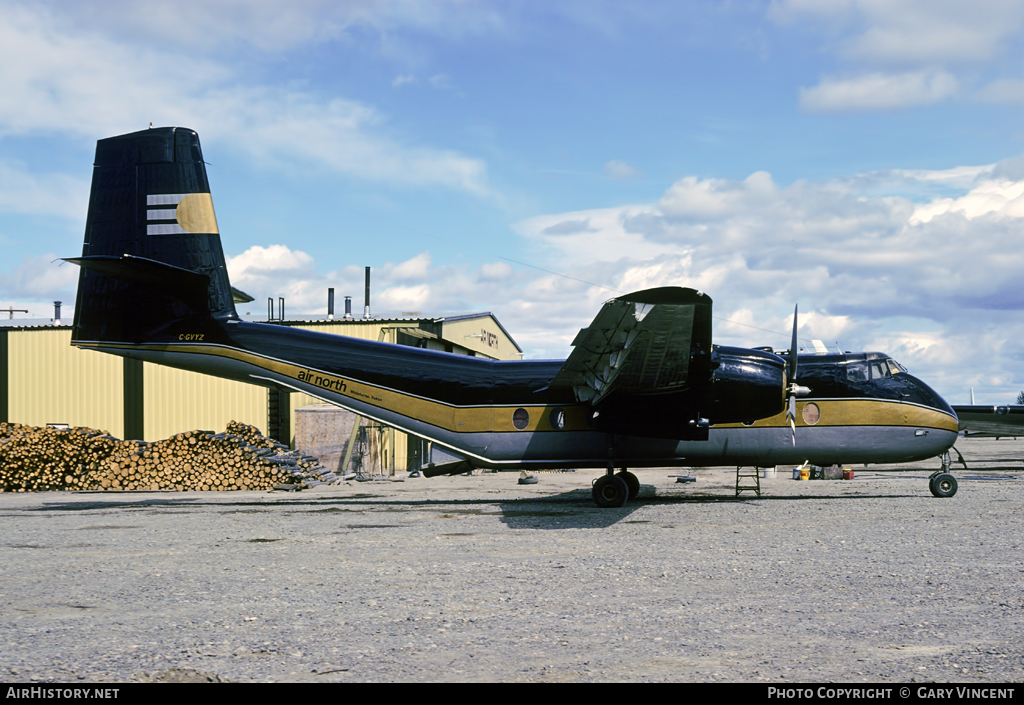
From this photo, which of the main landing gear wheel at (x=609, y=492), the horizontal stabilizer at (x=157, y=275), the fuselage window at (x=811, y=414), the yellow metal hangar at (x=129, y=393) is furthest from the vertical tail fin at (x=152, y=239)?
the yellow metal hangar at (x=129, y=393)

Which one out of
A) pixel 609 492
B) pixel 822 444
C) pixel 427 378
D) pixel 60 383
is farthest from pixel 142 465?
pixel 822 444

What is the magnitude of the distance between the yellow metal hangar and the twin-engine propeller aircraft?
1540cm

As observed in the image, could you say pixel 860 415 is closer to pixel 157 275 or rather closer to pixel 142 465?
pixel 157 275

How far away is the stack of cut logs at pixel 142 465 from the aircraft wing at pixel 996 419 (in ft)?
82.4

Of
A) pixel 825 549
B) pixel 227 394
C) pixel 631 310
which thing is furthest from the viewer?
pixel 227 394

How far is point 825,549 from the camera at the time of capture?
10555 millimetres

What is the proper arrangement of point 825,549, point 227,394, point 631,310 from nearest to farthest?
point 825,549 < point 631,310 < point 227,394

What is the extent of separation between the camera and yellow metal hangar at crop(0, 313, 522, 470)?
33.6m

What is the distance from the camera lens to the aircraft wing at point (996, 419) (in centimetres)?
2995

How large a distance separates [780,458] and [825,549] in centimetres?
748

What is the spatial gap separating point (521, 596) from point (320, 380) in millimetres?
11371

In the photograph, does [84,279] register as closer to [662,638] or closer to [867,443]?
[662,638]

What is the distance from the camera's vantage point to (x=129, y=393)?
33.9 meters

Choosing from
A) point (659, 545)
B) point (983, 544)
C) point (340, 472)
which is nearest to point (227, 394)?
point (340, 472)
